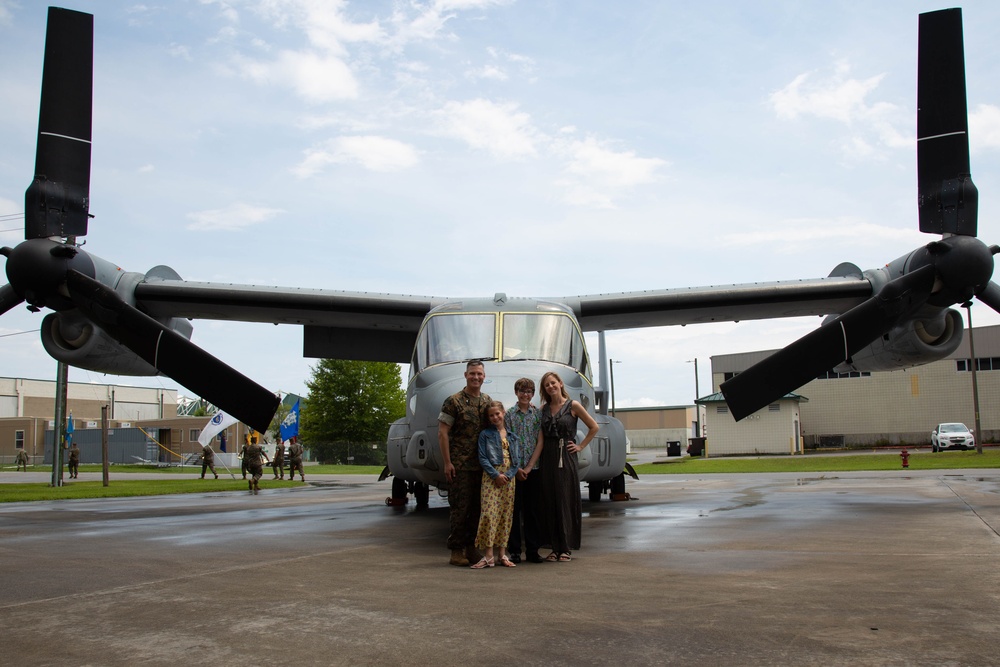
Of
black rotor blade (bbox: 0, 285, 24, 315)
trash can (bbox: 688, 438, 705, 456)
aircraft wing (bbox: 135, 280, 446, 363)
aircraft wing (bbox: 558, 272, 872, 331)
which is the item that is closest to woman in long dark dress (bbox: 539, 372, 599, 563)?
aircraft wing (bbox: 135, 280, 446, 363)

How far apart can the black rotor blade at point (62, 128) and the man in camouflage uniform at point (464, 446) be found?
7.50m

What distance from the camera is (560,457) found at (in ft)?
24.6

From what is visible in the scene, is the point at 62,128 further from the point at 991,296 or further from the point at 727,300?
the point at 991,296

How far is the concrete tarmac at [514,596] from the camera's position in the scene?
3926 millimetres

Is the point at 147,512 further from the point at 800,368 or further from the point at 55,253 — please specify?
the point at 800,368

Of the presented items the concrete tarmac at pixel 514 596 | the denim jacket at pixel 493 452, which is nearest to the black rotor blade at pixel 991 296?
the concrete tarmac at pixel 514 596

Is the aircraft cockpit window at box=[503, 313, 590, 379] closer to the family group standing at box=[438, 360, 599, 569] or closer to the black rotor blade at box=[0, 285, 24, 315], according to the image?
the family group standing at box=[438, 360, 599, 569]

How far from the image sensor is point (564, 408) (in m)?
→ 7.52

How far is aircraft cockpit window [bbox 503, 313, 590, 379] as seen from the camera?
10133 millimetres

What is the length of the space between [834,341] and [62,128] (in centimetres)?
1097

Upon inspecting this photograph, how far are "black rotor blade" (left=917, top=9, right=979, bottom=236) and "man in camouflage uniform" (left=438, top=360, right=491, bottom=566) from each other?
7.72 m

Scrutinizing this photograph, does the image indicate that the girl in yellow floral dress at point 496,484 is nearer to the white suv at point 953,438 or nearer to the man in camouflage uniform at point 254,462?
the man in camouflage uniform at point 254,462

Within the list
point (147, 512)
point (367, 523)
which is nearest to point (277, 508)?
point (147, 512)

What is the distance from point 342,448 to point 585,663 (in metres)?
51.6
